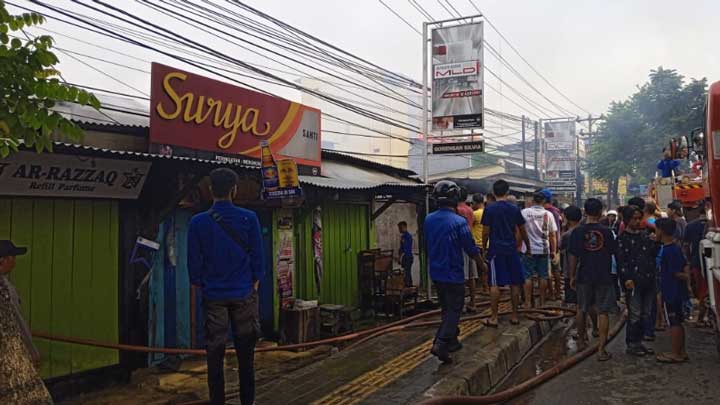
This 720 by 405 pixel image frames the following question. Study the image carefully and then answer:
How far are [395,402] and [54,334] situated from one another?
399 cm

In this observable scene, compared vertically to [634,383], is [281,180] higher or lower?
higher

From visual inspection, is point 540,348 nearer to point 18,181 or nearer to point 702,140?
point 702,140

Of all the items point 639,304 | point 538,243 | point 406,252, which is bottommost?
point 639,304

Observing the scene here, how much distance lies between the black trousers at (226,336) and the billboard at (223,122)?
3747 millimetres

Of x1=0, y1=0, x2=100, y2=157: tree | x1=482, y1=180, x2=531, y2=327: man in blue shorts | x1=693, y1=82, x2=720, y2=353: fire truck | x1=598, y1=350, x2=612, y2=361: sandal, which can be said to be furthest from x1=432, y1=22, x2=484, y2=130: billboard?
x1=0, y1=0, x2=100, y2=157: tree

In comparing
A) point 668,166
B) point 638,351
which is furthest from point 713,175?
point 668,166

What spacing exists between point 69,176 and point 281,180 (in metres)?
2.54

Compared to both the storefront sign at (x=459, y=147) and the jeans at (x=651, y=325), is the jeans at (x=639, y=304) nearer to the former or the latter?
the jeans at (x=651, y=325)

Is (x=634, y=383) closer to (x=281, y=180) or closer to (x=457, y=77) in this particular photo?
(x=281, y=180)

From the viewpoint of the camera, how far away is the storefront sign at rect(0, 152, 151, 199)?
5480mm

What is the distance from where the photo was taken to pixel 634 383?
5.35 m

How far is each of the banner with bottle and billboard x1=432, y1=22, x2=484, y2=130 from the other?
18.3ft

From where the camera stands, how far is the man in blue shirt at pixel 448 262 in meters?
5.39

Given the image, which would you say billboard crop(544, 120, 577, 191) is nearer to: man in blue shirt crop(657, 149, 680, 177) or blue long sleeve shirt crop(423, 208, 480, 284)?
man in blue shirt crop(657, 149, 680, 177)
